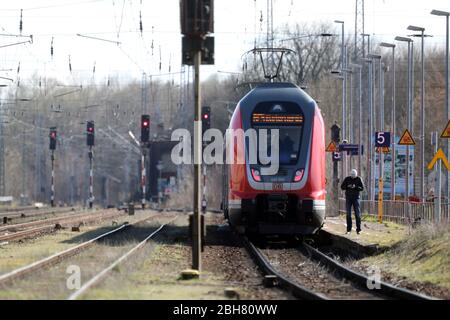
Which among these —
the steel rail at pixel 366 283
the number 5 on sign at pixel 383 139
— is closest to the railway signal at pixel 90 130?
the number 5 on sign at pixel 383 139

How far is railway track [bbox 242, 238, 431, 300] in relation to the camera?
1448 centimetres

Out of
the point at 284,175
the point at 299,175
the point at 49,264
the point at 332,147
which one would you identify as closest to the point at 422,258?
the point at 299,175

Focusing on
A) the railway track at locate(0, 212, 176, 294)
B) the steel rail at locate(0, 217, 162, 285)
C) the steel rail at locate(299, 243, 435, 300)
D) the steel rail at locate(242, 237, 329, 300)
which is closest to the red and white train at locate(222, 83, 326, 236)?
the steel rail at locate(242, 237, 329, 300)

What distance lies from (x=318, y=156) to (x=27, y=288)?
11.6m

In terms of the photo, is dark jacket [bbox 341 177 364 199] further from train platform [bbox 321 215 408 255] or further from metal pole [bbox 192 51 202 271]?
metal pole [bbox 192 51 202 271]

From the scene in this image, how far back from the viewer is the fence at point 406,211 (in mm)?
30906

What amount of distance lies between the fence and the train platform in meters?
0.88

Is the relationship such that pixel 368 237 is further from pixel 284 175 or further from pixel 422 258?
Answer: pixel 422 258

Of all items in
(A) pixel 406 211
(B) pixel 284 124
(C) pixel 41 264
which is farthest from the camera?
(A) pixel 406 211

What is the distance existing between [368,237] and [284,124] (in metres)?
3.85

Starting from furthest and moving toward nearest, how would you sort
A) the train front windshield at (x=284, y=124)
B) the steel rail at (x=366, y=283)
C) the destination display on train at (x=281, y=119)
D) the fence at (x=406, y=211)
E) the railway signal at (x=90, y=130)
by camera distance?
the railway signal at (x=90, y=130) < the fence at (x=406, y=211) < the destination display on train at (x=281, y=119) < the train front windshield at (x=284, y=124) < the steel rail at (x=366, y=283)

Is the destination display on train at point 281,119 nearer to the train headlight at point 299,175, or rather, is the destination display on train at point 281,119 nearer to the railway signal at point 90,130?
the train headlight at point 299,175

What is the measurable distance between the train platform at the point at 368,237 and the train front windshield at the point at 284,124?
103 inches

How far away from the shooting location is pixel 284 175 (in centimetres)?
2416
